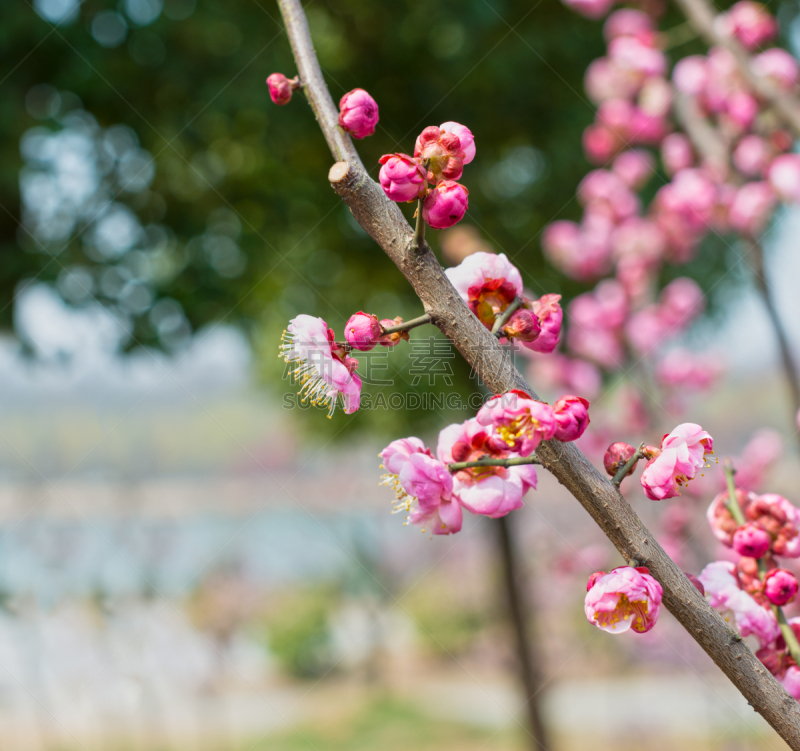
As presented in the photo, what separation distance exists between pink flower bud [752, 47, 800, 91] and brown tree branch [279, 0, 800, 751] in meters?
1.93

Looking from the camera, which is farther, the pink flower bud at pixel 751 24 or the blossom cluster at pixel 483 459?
the pink flower bud at pixel 751 24

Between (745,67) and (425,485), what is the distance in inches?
59.9

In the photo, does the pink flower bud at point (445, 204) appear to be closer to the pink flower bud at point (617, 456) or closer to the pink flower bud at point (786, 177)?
the pink flower bud at point (617, 456)

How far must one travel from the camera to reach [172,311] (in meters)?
2.97

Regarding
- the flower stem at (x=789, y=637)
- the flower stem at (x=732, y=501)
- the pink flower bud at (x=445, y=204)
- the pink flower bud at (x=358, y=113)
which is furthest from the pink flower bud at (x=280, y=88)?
the flower stem at (x=789, y=637)

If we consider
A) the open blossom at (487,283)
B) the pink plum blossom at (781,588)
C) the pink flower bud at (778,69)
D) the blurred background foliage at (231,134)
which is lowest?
the pink plum blossom at (781,588)

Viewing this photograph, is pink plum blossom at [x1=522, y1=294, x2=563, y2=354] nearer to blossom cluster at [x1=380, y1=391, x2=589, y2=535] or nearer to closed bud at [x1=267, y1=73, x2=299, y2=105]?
blossom cluster at [x1=380, y1=391, x2=589, y2=535]

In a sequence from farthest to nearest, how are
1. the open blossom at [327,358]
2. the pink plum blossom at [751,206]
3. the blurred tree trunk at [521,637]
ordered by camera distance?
the blurred tree trunk at [521,637] → the pink plum blossom at [751,206] → the open blossom at [327,358]

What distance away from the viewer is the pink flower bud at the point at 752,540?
681mm

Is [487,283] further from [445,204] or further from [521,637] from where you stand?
[521,637]

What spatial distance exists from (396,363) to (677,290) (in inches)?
Result: 84.5

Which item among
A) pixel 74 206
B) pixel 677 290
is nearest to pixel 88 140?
pixel 74 206

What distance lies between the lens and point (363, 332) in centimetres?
55

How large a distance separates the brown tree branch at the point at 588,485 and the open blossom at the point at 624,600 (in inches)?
0.5
